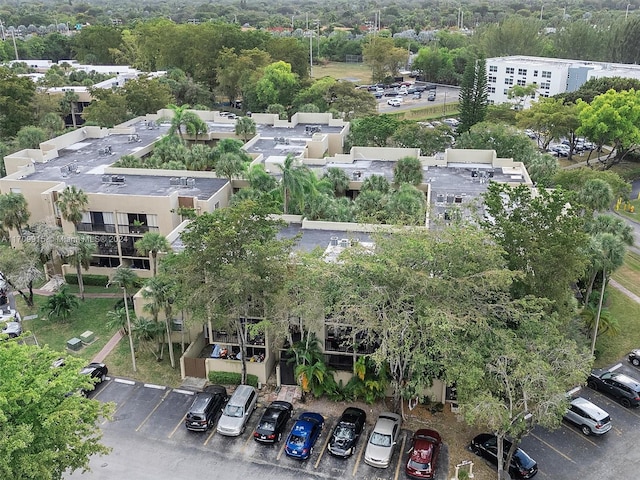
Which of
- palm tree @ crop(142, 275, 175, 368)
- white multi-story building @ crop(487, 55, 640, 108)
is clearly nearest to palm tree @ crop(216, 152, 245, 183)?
palm tree @ crop(142, 275, 175, 368)

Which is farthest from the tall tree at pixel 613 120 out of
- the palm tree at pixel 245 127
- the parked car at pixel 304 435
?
the parked car at pixel 304 435

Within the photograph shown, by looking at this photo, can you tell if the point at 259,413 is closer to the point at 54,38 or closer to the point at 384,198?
the point at 384,198

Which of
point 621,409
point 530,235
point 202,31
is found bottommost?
point 621,409

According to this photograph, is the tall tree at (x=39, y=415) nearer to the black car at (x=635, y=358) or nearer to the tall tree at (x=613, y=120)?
the black car at (x=635, y=358)

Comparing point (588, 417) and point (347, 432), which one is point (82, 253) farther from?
point (588, 417)

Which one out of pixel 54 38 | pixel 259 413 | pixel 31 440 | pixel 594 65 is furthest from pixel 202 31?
pixel 31 440

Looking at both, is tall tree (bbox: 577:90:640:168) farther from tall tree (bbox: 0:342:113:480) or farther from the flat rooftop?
tall tree (bbox: 0:342:113:480)
